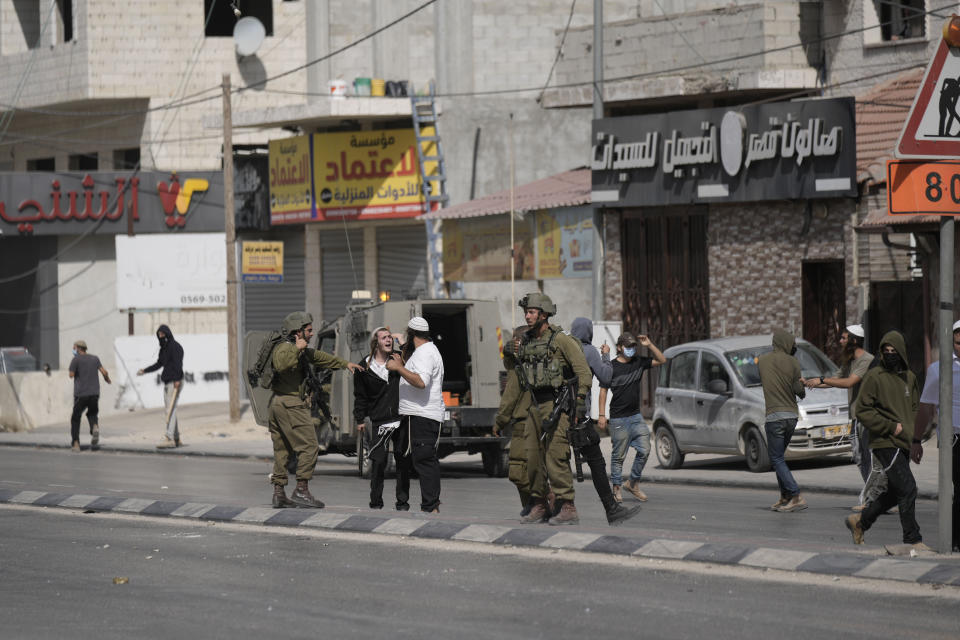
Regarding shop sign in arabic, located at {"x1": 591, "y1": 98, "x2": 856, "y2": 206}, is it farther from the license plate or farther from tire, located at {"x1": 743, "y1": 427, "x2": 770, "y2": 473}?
tire, located at {"x1": 743, "y1": 427, "x2": 770, "y2": 473}

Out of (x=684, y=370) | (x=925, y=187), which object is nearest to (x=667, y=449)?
(x=684, y=370)

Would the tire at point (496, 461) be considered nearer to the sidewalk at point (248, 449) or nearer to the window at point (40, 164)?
the sidewalk at point (248, 449)

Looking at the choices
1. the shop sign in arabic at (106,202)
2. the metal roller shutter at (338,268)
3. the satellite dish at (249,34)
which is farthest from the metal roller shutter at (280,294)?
the satellite dish at (249,34)

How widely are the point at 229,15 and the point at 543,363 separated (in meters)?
33.0

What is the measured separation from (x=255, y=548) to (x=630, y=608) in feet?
13.4

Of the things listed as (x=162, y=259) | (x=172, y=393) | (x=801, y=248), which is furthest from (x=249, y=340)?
(x=162, y=259)

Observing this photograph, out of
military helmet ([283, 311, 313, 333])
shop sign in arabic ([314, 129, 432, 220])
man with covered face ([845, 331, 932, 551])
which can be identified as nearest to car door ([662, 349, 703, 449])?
military helmet ([283, 311, 313, 333])

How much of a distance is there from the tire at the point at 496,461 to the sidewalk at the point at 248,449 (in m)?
1.84

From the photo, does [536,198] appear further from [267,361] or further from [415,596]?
[415,596]

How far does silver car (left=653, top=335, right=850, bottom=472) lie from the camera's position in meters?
19.4

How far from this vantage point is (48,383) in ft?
116

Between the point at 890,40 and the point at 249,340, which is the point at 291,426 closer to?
the point at 249,340

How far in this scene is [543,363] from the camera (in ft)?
41.1

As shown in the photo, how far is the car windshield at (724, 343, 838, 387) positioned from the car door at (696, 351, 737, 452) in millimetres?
184
